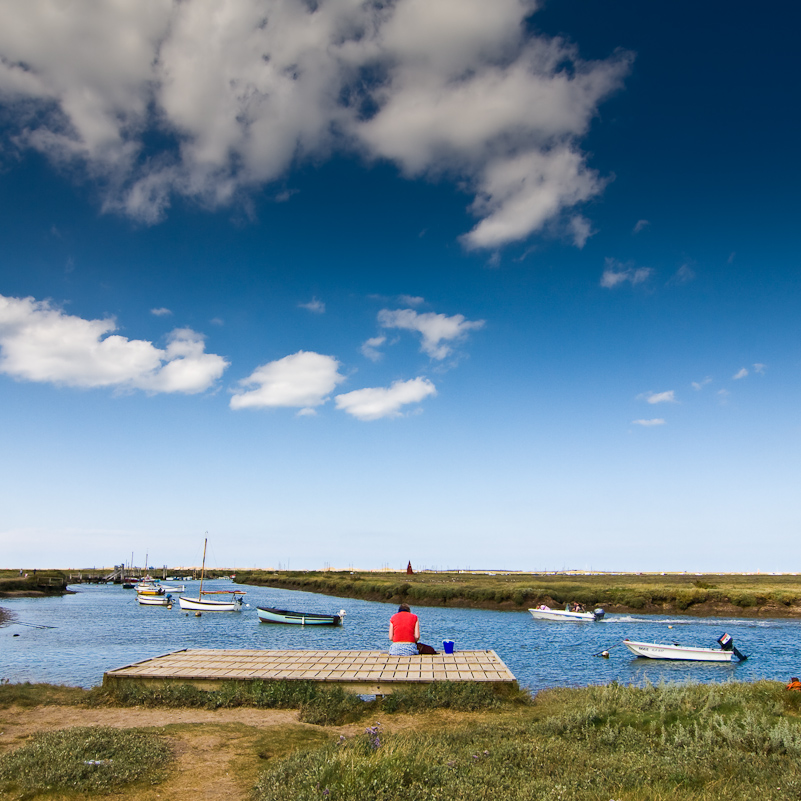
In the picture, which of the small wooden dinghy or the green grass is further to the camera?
the small wooden dinghy

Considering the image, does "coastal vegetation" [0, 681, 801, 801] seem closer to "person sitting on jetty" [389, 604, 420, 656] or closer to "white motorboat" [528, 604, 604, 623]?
"person sitting on jetty" [389, 604, 420, 656]

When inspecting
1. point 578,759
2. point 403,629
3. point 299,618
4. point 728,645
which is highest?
point 403,629

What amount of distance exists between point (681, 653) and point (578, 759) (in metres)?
30.1

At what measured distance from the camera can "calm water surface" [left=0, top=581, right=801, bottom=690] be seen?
29.4 metres

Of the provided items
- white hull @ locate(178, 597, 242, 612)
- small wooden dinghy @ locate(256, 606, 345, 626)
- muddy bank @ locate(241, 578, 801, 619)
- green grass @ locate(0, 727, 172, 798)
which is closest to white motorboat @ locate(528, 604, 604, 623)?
muddy bank @ locate(241, 578, 801, 619)

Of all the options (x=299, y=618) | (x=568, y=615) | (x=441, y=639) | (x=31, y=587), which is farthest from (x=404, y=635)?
(x=31, y=587)

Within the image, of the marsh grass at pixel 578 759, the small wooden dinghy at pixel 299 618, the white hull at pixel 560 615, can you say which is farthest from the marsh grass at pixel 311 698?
the white hull at pixel 560 615

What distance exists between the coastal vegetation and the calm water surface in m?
5.27

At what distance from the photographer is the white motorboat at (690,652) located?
1347 inches

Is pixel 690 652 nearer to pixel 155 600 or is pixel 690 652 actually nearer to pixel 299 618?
Result: pixel 299 618

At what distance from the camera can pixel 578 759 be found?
9.73 metres

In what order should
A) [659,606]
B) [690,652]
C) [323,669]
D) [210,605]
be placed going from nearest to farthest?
[323,669], [690,652], [659,606], [210,605]

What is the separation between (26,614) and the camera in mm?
64250

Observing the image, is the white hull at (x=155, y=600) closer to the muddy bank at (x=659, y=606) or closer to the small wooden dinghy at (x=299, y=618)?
the muddy bank at (x=659, y=606)
